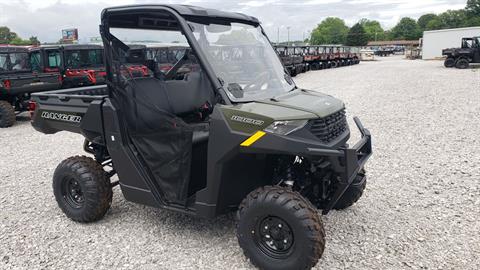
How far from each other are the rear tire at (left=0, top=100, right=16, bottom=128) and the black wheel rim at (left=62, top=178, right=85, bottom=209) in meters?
7.32

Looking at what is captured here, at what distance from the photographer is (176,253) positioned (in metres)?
3.75

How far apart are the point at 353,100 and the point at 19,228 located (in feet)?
37.2

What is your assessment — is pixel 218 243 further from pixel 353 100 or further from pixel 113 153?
pixel 353 100

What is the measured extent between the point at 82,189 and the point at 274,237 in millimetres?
2121

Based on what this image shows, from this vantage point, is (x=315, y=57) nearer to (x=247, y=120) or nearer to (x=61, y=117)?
(x=61, y=117)

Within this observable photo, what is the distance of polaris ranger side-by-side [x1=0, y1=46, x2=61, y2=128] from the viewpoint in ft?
34.8

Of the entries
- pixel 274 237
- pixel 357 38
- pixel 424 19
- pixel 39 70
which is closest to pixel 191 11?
pixel 274 237

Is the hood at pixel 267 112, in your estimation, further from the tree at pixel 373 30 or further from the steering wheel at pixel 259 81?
the tree at pixel 373 30

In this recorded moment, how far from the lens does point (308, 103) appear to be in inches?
138

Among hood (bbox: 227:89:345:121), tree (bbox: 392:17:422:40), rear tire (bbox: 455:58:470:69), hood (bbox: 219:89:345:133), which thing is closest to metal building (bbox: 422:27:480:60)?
rear tire (bbox: 455:58:470:69)

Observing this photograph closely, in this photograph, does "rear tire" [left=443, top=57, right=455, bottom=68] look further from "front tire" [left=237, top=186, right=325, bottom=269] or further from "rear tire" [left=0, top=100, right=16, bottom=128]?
"front tire" [left=237, top=186, right=325, bottom=269]

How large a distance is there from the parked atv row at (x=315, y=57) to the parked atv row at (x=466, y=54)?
8.93 meters

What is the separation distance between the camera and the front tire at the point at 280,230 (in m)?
3.13

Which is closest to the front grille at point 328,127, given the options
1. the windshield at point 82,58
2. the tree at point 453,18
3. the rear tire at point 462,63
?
the windshield at point 82,58
